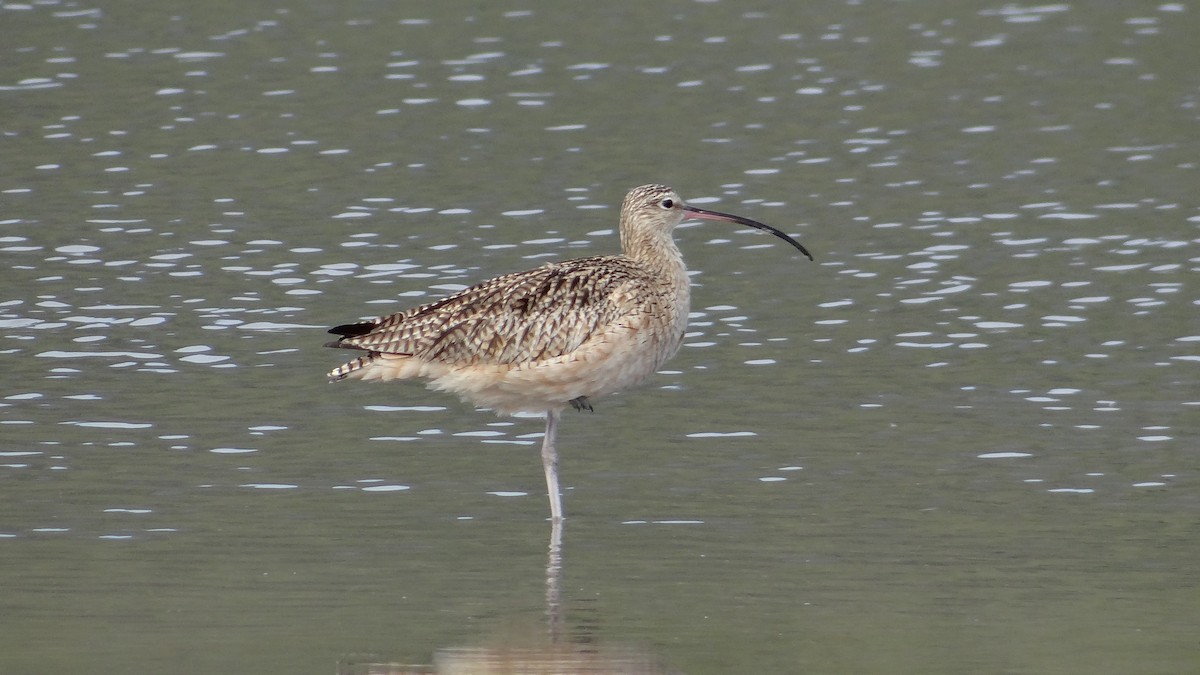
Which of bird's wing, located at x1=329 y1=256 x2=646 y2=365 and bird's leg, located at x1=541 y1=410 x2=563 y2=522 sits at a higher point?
bird's wing, located at x1=329 y1=256 x2=646 y2=365

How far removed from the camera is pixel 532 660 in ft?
31.1

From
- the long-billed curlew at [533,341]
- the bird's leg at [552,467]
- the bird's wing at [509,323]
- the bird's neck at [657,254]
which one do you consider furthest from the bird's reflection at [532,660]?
the bird's neck at [657,254]

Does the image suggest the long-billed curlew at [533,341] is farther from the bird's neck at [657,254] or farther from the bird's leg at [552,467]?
the bird's neck at [657,254]

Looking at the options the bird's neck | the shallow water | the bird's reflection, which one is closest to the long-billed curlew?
the bird's neck

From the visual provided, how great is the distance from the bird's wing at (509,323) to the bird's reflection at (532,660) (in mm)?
2938

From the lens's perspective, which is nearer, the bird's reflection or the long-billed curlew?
the bird's reflection

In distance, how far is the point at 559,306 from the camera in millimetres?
12672

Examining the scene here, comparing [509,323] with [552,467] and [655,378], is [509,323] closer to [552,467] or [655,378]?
[552,467]

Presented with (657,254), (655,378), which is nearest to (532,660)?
(657,254)

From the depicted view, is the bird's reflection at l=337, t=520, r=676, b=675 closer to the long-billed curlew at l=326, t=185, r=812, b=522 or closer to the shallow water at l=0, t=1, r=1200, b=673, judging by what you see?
the shallow water at l=0, t=1, r=1200, b=673

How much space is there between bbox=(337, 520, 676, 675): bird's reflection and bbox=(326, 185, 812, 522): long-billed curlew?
265 centimetres

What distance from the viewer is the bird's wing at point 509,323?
41.3ft

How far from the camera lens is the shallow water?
1037 cm

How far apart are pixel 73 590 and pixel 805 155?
1333cm
